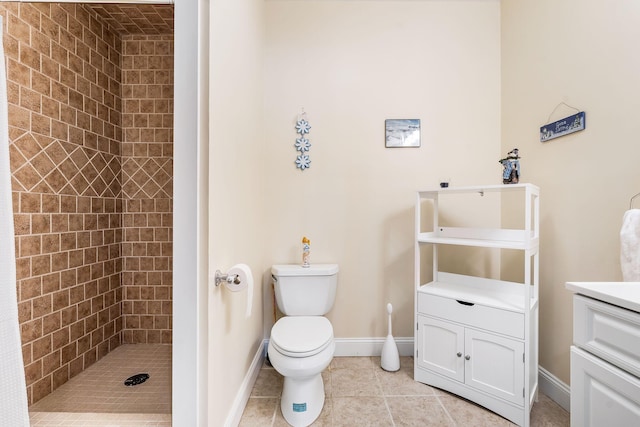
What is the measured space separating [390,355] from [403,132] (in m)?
1.64

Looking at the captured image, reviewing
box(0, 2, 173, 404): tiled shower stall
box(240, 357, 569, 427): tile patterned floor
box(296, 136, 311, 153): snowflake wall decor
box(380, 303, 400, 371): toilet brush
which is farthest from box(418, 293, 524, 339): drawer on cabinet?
box(0, 2, 173, 404): tiled shower stall

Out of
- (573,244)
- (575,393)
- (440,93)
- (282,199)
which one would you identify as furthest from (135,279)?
(573,244)

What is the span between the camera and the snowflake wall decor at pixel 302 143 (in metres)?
2.07

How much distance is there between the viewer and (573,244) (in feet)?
4.89

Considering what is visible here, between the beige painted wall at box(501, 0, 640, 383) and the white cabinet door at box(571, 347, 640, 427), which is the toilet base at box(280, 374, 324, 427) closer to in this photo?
the white cabinet door at box(571, 347, 640, 427)

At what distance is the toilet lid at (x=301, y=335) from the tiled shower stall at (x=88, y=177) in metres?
1.14

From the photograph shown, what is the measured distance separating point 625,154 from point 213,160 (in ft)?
6.12

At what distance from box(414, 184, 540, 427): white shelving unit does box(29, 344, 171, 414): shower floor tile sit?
4.93ft

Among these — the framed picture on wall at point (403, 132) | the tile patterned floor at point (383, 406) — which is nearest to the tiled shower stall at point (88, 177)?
the tile patterned floor at point (383, 406)

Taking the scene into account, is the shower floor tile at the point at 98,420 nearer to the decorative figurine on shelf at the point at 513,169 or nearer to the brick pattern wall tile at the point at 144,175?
the brick pattern wall tile at the point at 144,175

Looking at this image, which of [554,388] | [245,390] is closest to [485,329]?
[554,388]

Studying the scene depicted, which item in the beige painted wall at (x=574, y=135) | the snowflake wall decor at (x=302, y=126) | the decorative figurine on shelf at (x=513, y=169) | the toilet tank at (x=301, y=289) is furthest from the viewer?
the snowflake wall decor at (x=302, y=126)

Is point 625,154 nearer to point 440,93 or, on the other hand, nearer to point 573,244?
point 573,244

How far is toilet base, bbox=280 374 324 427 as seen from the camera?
1406 mm
